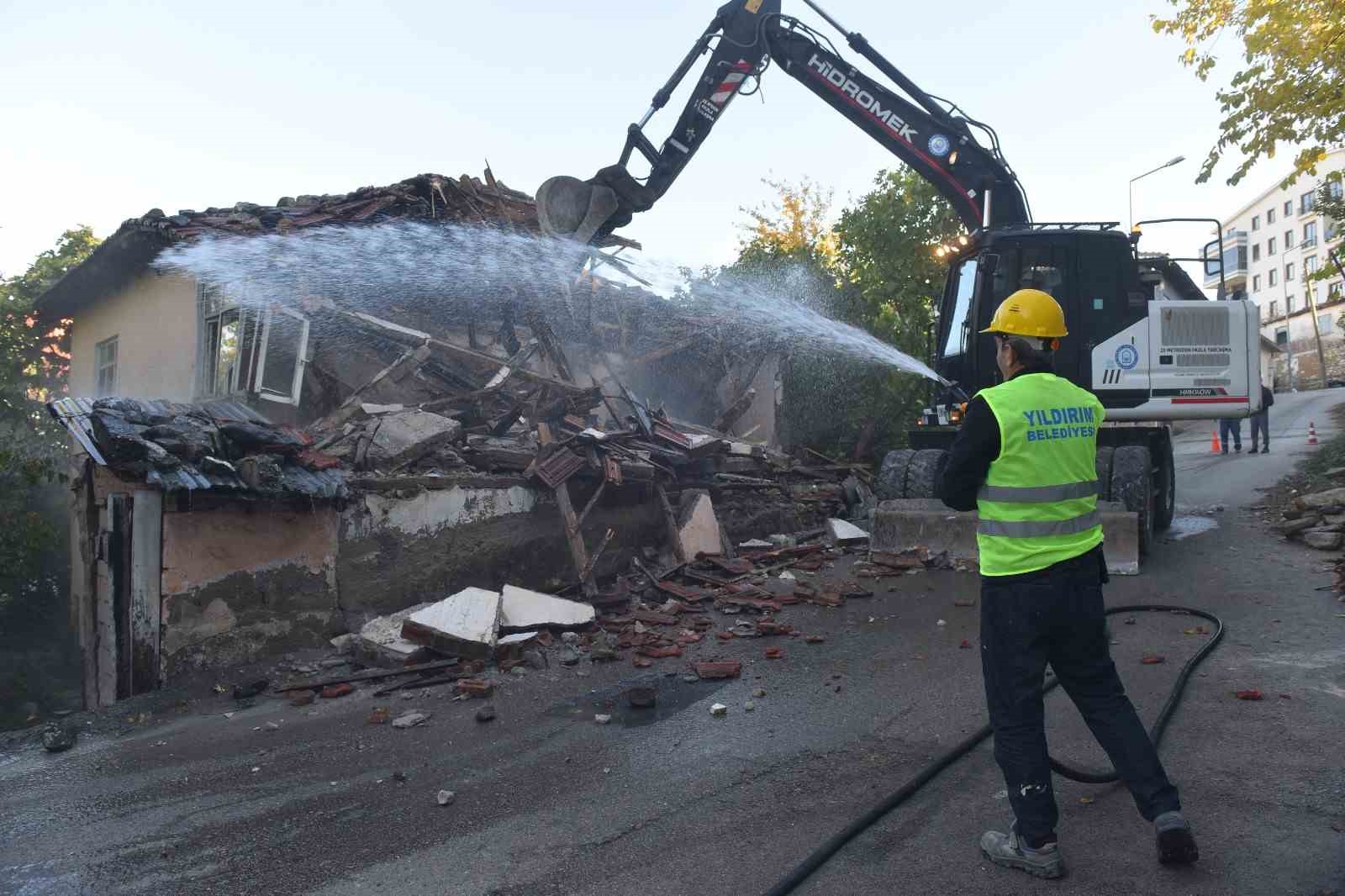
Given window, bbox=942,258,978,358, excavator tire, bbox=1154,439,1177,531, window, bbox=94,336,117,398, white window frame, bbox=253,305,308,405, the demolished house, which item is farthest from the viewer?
window, bbox=94,336,117,398

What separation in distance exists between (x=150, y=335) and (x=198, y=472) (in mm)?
8469

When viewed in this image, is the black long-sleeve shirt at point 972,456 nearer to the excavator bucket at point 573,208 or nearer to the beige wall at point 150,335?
the excavator bucket at point 573,208

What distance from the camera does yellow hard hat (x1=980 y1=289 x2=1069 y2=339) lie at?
136 inches

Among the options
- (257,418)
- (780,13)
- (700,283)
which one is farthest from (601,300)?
(257,418)

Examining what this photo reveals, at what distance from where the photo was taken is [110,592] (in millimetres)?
7492

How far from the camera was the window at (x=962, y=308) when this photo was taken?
922 cm

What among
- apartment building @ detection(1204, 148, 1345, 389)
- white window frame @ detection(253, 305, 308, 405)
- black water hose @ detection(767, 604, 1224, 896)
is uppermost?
apartment building @ detection(1204, 148, 1345, 389)

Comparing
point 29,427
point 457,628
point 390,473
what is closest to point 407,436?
point 390,473

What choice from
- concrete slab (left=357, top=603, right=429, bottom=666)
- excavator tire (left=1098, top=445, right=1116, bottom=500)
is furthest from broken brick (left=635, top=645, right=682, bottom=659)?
excavator tire (left=1098, top=445, right=1116, bottom=500)

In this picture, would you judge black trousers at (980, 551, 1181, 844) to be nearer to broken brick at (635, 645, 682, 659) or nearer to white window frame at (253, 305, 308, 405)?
broken brick at (635, 645, 682, 659)

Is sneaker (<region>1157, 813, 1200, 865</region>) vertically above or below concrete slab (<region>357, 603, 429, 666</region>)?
above

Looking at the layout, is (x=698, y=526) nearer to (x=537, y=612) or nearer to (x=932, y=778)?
(x=537, y=612)

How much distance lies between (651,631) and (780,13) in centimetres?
707

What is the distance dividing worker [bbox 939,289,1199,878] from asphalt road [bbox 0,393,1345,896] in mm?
241
